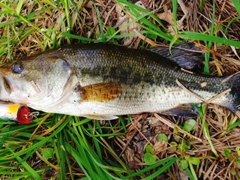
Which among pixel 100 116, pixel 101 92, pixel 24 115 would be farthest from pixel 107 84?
pixel 24 115

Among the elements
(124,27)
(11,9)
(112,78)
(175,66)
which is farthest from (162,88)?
(11,9)

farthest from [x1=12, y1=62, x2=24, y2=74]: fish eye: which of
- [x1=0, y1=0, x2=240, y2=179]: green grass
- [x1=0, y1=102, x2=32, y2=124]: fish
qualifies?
[x1=0, y1=0, x2=240, y2=179]: green grass

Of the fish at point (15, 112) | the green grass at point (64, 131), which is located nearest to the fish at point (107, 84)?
the fish at point (15, 112)

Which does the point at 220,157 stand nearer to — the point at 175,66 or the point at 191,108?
the point at 191,108

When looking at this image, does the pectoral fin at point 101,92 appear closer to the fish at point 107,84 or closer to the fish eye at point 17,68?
the fish at point 107,84

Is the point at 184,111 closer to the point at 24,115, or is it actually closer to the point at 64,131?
the point at 64,131

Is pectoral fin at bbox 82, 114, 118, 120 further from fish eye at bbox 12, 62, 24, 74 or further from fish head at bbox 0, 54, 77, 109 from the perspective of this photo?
fish eye at bbox 12, 62, 24, 74
